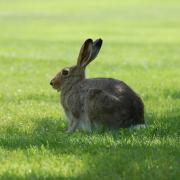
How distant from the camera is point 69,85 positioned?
11.1 m

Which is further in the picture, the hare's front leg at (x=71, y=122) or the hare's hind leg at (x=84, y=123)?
the hare's front leg at (x=71, y=122)

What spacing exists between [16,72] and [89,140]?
13.5 meters

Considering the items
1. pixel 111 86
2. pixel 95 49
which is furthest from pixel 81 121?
pixel 95 49

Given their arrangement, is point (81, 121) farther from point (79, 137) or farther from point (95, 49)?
point (95, 49)

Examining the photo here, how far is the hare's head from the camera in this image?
35.6ft

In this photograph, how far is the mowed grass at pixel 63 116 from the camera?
7387 millimetres

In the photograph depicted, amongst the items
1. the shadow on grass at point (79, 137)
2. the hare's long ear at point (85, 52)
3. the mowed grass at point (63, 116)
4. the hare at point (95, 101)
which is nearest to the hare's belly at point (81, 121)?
the hare at point (95, 101)

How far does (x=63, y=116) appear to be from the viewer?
12.2m

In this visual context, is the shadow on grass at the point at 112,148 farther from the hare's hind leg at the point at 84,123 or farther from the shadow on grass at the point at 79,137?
the hare's hind leg at the point at 84,123

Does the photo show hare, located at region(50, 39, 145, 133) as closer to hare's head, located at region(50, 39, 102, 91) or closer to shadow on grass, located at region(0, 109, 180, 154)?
hare's head, located at region(50, 39, 102, 91)

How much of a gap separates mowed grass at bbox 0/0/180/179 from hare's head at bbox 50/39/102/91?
795mm

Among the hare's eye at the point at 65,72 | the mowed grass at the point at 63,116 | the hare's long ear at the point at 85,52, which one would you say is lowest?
the mowed grass at the point at 63,116

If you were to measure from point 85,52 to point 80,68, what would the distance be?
1.28ft

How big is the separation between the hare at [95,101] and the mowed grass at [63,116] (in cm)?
27
